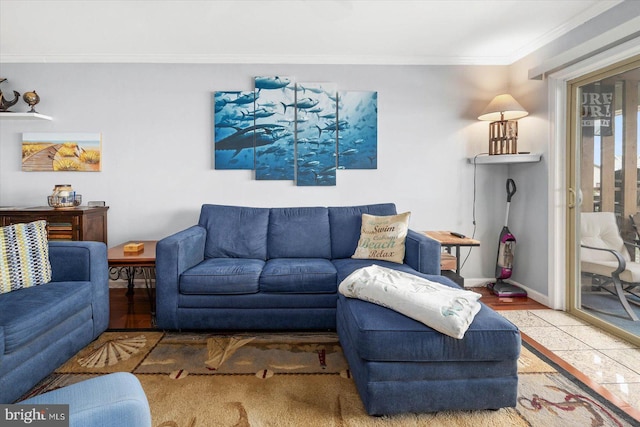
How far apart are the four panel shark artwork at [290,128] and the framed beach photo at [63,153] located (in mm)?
1265

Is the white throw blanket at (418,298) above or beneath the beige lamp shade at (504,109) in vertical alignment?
beneath

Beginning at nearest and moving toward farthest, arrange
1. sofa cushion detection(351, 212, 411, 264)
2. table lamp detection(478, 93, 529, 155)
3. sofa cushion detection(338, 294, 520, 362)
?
sofa cushion detection(338, 294, 520, 362) → sofa cushion detection(351, 212, 411, 264) → table lamp detection(478, 93, 529, 155)

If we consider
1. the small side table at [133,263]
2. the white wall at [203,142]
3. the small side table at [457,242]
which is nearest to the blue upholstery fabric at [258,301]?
the small side table at [133,263]

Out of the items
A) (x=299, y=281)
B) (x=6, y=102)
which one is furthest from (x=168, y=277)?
(x=6, y=102)

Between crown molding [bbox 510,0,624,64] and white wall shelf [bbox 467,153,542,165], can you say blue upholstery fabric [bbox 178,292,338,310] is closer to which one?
white wall shelf [bbox 467,153,542,165]

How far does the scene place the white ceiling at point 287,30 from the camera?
9.51ft

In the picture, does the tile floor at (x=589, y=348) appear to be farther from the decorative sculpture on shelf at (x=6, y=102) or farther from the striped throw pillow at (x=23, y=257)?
the decorative sculpture on shelf at (x=6, y=102)

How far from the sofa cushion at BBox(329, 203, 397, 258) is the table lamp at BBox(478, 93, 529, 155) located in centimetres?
130

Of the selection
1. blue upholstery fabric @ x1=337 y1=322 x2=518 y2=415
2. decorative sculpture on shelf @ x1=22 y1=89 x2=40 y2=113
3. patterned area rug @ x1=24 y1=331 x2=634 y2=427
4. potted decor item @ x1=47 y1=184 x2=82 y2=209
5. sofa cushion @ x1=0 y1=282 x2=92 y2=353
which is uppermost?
decorative sculpture on shelf @ x1=22 y1=89 x2=40 y2=113

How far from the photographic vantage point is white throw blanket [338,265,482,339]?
1.73 meters

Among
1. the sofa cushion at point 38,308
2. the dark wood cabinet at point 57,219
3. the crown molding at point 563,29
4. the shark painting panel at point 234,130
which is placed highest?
the crown molding at point 563,29

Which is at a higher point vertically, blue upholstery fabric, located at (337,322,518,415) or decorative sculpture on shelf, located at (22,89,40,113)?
decorative sculpture on shelf, located at (22,89,40,113)

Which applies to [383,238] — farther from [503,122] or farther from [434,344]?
[503,122]

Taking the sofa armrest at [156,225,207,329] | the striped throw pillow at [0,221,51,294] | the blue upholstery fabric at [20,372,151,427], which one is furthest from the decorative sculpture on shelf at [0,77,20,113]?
the blue upholstery fabric at [20,372,151,427]
